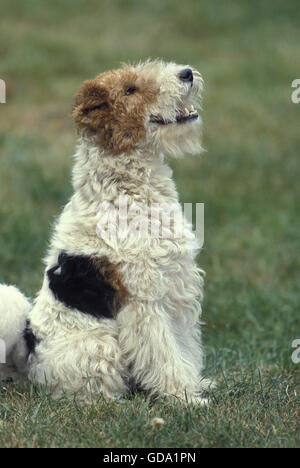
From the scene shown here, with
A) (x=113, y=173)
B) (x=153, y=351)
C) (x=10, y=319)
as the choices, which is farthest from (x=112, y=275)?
(x=10, y=319)

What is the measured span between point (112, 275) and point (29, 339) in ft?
2.63

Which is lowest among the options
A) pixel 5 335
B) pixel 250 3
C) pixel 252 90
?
pixel 5 335

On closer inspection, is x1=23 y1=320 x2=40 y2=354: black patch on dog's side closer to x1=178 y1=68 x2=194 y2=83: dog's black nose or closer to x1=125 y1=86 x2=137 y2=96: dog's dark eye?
x1=125 y1=86 x2=137 y2=96: dog's dark eye

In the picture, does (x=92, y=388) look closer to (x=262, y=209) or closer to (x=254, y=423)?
(x=254, y=423)

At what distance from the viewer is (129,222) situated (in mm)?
4137

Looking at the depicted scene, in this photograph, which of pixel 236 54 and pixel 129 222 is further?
pixel 236 54

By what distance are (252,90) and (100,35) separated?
371cm

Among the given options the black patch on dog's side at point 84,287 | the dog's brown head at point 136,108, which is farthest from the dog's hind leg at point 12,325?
the dog's brown head at point 136,108

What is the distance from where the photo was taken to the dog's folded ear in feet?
13.7

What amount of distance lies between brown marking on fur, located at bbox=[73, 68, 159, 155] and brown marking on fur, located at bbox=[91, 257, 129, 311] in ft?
2.17

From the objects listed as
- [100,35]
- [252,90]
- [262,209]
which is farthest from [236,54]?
[262,209]

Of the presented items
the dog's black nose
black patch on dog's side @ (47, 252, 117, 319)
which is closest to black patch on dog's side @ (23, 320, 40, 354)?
black patch on dog's side @ (47, 252, 117, 319)

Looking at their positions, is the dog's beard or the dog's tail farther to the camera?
the dog's tail

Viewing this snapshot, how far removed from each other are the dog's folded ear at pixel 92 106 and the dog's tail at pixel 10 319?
46.6 inches
